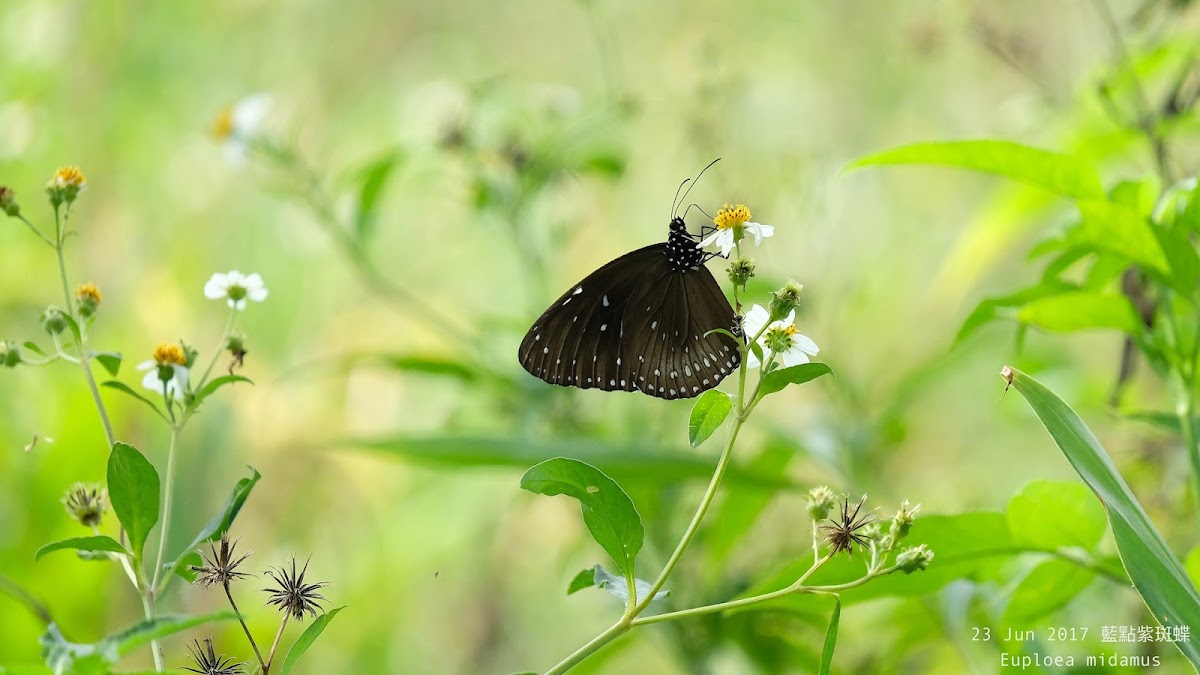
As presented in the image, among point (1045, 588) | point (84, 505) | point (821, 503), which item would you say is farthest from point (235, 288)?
point (1045, 588)

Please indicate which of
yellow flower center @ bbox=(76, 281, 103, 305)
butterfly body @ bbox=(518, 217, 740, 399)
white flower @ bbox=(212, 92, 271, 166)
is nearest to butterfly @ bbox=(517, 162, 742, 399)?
butterfly body @ bbox=(518, 217, 740, 399)

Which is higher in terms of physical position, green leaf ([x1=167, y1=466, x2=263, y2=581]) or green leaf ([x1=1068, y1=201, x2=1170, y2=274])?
green leaf ([x1=1068, y1=201, x2=1170, y2=274])

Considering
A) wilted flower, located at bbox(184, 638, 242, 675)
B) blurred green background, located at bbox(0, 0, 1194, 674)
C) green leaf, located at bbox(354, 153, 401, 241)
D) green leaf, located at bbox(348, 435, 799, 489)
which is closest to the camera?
wilted flower, located at bbox(184, 638, 242, 675)

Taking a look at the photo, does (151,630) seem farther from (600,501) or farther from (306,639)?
(600,501)

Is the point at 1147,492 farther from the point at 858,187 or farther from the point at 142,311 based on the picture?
the point at 142,311

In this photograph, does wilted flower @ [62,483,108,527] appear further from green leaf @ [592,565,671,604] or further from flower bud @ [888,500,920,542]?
flower bud @ [888,500,920,542]

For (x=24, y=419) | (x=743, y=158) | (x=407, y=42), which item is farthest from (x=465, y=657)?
(x=407, y=42)
